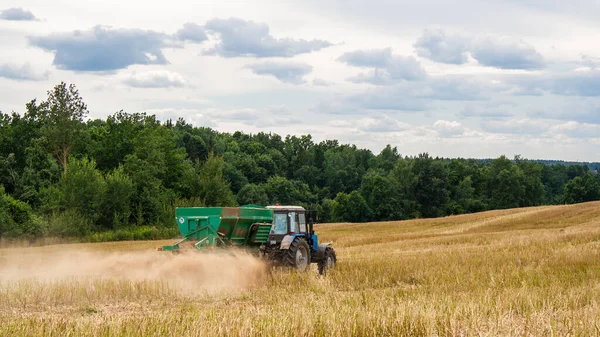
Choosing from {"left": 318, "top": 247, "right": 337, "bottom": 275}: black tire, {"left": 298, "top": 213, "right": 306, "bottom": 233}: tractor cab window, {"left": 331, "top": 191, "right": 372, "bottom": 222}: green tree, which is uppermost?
{"left": 298, "top": 213, "right": 306, "bottom": 233}: tractor cab window

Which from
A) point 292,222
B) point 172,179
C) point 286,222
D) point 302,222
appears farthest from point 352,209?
point 286,222

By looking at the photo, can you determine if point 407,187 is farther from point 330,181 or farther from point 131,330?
point 131,330

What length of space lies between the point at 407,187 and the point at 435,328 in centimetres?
10246

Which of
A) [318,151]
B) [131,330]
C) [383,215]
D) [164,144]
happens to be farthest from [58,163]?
[318,151]

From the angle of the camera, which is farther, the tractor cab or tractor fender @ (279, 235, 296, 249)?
the tractor cab

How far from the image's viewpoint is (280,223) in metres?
19.1

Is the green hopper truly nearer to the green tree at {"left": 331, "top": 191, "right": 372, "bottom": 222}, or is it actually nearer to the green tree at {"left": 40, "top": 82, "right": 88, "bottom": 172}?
the green tree at {"left": 40, "top": 82, "right": 88, "bottom": 172}

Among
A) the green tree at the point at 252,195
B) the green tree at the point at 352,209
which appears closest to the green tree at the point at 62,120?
the green tree at the point at 252,195

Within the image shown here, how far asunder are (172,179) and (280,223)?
58.4 m

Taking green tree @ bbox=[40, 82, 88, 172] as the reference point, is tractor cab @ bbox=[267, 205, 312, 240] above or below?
below

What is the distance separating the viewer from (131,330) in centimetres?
816

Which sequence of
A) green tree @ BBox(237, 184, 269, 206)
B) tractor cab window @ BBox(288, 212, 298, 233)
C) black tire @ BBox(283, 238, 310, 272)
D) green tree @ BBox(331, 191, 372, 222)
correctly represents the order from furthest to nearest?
green tree @ BBox(331, 191, 372, 222) → green tree @ BBox(237, 184, 269, 206) → tractor cab window @ BBox(288, 212, 298, 233) → black tire @ BBox(283, 238, 310, 272)

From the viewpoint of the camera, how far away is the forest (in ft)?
168

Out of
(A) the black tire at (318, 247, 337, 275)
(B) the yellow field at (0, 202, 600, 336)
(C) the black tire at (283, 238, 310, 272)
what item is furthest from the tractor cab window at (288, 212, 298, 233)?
(B) the yellow field at (0, 202, 600, 336)
